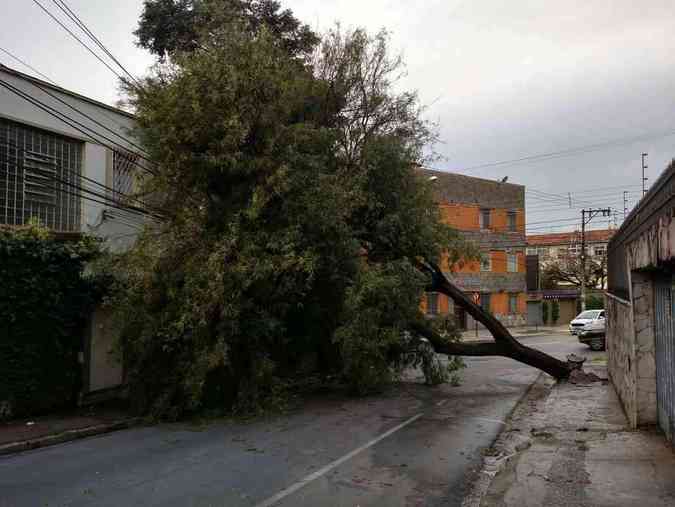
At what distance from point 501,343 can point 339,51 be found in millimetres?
9544

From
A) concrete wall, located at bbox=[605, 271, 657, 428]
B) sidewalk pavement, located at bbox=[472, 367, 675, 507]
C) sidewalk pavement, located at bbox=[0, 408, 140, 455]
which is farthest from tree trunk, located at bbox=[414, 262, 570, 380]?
sidewalk pavement, located at bbox=[0, 408, 140, 455]

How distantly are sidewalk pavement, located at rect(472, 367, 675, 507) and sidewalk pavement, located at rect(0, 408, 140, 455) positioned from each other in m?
6.82

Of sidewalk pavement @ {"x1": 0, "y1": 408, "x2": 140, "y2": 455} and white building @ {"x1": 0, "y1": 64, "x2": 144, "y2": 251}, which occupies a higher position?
white building @ {"x1": 0, "y1": 64, "x2": 144, "y2": 251}

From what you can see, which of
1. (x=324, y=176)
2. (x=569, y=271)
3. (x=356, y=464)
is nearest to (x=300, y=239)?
(x=324, y=176)

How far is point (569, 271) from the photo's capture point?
209ft

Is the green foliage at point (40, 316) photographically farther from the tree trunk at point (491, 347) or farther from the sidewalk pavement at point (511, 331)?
the sidewalk pavement at point (511, 331)

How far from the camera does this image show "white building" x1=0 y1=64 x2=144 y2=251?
43.3 ft

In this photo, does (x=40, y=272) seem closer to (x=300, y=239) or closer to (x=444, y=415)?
(x=300, y=239)

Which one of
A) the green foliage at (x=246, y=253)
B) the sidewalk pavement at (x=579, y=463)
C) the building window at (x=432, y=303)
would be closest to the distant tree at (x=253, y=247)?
the green foliage at (x=246, y=253)

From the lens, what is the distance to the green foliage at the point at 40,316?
1123cm

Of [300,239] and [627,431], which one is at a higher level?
[300,239]

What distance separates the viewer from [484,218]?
150ft

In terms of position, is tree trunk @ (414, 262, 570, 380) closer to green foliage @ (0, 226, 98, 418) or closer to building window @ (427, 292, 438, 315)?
green foliage @ (0, 226, 98, 418)

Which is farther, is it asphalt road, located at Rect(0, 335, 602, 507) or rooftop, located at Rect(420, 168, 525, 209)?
rooftop, located at Rect(420, 168, 525, 209)
